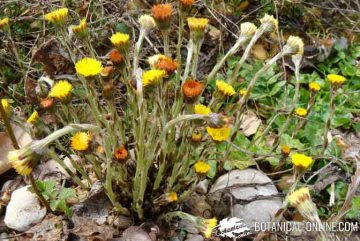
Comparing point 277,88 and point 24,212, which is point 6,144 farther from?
point 277,88

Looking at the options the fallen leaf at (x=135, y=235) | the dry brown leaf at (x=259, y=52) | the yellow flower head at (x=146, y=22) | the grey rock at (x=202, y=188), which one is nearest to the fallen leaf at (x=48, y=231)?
the fallen leaf at (x=135, y=235)

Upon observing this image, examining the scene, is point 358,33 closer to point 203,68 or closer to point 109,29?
point 203,68

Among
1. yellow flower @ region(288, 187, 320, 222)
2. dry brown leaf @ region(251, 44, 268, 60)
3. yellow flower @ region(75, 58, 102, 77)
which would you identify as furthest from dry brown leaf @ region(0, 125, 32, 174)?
dry brown leaf @ region(251, 44, 268, 60)

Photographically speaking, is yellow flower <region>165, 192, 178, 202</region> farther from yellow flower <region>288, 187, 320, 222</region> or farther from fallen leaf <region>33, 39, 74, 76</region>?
fallen leaf <region>33, 39, 74, 76</region>

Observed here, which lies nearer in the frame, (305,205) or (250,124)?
(305,205)

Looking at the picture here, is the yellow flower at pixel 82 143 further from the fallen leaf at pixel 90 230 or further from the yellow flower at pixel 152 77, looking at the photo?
the fallen leaf at pixel 90 230

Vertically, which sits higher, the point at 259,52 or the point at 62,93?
the point at 62,93

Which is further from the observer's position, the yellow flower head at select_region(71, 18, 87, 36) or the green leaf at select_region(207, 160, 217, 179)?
the green leaf at select_region(207, 160, 217, 179)

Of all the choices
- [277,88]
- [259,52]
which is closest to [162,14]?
[277,88]
